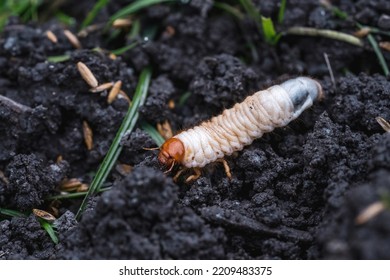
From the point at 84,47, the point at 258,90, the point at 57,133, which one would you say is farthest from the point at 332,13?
the point at 57,133

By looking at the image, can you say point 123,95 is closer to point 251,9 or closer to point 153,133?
point 153,133

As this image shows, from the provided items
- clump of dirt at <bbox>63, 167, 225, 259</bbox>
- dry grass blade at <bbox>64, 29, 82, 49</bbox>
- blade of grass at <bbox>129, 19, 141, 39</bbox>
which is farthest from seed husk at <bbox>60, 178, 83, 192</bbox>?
blade of grass at <bbox>129, 19, 141, 39</bbox>

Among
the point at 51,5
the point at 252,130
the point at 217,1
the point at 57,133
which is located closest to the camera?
the point at 252,130

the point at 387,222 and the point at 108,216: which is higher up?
the point at 387,222

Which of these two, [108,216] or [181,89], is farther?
[181,89]

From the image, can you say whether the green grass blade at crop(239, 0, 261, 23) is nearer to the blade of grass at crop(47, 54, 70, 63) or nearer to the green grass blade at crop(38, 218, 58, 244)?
the blade of grass at crop(47, 54, 70, 63)

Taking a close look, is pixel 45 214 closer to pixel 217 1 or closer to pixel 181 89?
pixel 181 89

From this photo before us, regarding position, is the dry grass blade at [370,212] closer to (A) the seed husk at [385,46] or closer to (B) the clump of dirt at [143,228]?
(B) the clump of dirt at [143,228]

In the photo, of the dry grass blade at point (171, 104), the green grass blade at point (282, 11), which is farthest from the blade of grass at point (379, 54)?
the dry grass blade at point (171, 104)
